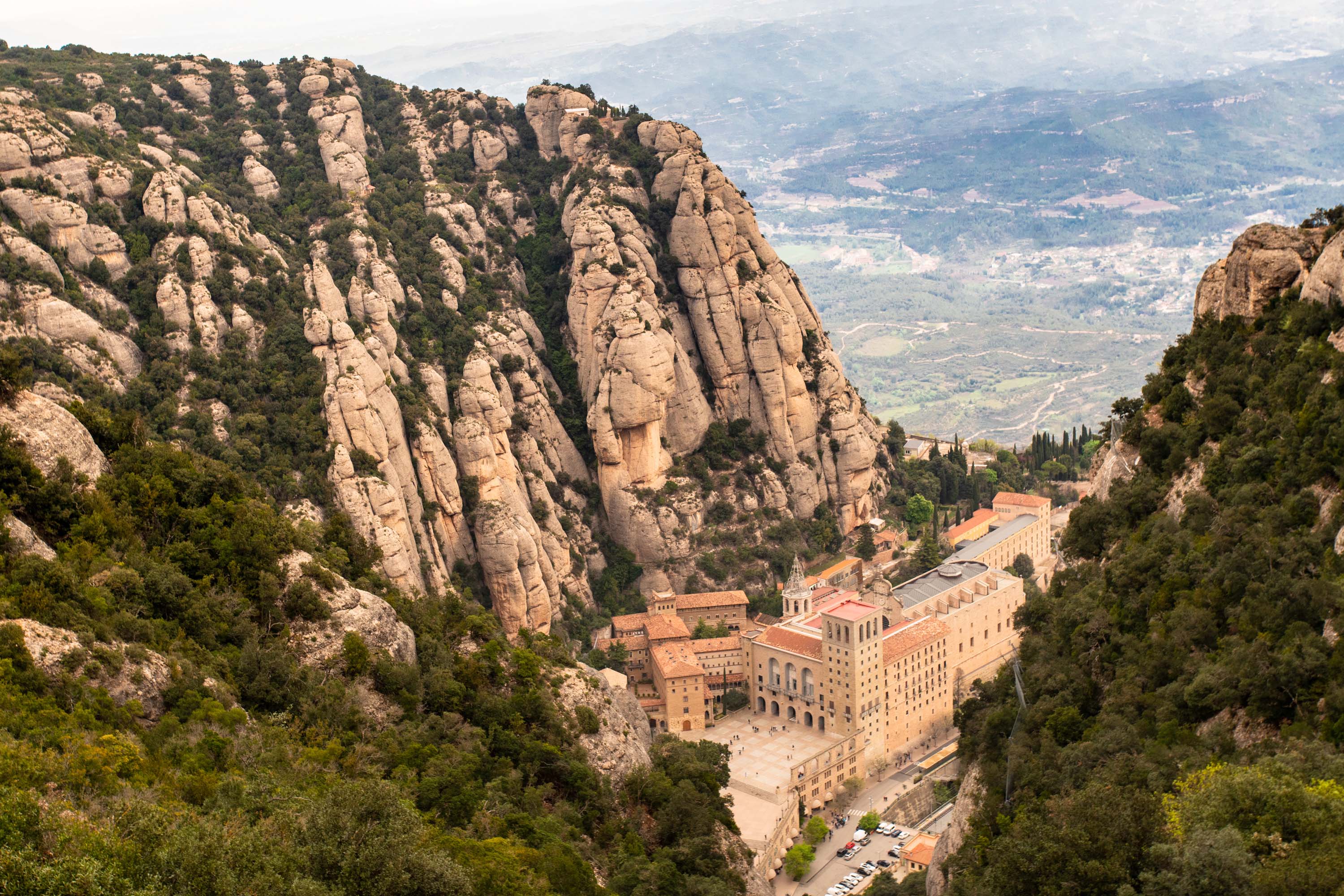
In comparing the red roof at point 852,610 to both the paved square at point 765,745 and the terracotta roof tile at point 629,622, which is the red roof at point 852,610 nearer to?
the paved square at point 765,745

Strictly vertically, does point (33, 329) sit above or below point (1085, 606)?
above

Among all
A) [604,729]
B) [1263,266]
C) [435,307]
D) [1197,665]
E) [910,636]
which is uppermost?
[1263,266]

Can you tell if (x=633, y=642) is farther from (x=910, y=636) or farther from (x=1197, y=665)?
(x=1197, y=665)

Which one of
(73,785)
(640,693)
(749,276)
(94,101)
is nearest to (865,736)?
(640,693)

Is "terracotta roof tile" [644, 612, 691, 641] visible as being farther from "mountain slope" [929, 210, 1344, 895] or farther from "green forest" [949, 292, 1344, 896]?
"green forest" [949, 292, 1344, 896]

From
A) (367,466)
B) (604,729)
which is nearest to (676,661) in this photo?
(367,466)

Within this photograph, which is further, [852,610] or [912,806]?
[852,610]

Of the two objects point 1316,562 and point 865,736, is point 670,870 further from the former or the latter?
point 865,736

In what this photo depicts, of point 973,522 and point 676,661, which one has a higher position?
point 676,661
